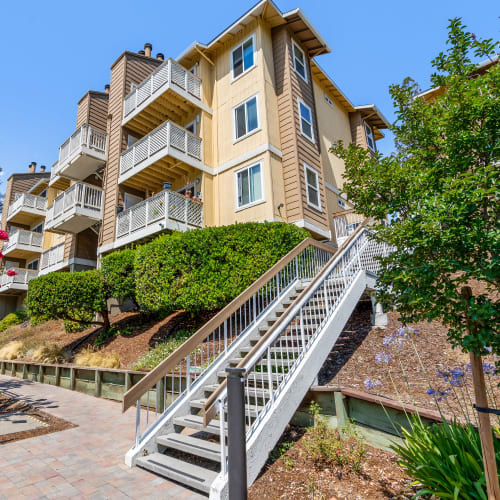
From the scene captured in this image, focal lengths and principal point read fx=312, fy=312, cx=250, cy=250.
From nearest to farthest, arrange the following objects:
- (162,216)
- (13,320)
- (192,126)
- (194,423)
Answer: (194,423) < (162,216) < (192,126) < (13,320)

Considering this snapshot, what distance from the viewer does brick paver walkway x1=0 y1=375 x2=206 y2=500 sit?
3.37 metres

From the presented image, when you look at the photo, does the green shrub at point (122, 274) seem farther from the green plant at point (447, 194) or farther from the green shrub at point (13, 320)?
the green shrub at point (13, 320)

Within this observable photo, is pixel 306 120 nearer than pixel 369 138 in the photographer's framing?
Yes

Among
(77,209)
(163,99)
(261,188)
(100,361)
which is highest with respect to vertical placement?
(163,99)

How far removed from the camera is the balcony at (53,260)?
1946 centimetres

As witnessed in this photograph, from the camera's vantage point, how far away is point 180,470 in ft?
12.1

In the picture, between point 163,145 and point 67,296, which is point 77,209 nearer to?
point 67,296

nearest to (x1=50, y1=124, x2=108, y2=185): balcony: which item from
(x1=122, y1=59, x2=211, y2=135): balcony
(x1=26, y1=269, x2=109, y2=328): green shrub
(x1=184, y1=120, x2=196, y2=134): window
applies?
(x1=122, y1=59, x2=211, y2=135): balcony

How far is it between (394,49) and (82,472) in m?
9.55

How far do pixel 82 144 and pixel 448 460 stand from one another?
747 inches

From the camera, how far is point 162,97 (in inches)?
579

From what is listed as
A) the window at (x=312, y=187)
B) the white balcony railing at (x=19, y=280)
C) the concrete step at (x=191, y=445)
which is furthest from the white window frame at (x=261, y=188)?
the white balcony railing at (x=19, y=280)

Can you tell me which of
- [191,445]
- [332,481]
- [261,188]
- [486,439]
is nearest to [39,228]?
[261,188]

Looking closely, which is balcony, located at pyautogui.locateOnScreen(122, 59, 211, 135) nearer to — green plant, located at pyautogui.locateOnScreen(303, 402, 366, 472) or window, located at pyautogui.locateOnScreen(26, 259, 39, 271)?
green plant, located at pyautogui.locateOnScreen(303, 402, 366, 472)
